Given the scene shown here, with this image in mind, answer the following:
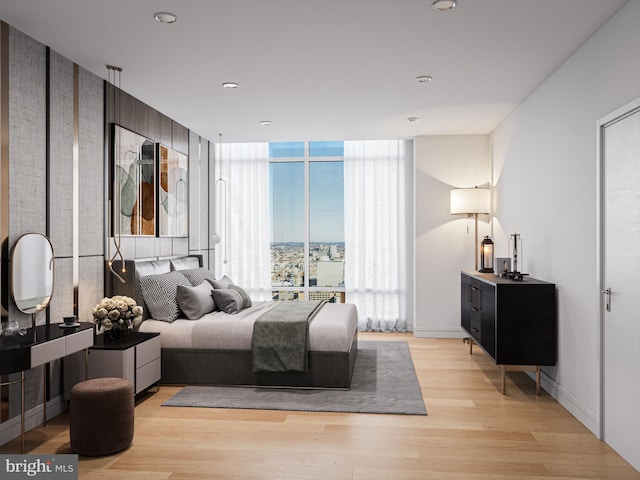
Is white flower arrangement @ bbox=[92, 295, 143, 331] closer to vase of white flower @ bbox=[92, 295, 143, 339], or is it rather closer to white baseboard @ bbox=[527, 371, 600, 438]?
vase of white flower @ bbox=[92, 295, 143, 339]

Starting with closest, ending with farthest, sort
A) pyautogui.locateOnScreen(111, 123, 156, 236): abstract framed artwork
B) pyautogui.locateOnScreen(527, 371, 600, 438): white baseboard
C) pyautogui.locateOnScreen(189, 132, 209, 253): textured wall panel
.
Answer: pyautogui.locateOnScreen(527, 371, 600, 438): white baseboard → pyautogui.locateOnScreen(111, 123, 156, 236): abstract framed artwork → pyautogui.locateOnScreen(189, 132, 209, 253): textured wall panel

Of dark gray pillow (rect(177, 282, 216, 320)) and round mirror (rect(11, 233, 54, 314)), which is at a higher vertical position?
round mirror (rect(11, 233, 54, 314))

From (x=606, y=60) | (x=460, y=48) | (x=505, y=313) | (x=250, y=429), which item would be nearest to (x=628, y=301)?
(x=505, y=313)

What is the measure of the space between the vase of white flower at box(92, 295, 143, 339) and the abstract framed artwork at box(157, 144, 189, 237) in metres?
1.47

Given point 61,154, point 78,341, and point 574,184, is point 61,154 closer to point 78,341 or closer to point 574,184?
point 78,341

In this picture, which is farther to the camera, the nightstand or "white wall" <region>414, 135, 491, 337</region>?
"white wall" <region>414, 135, 491, 337</region>

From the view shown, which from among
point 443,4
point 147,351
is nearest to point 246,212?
point 147,351

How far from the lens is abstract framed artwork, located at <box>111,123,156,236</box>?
4488 millimetres

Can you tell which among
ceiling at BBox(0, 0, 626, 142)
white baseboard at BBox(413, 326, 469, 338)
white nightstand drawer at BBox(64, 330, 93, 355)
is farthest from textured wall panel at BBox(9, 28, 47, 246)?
white baseboard at BBox(413, 326, 469, 338)

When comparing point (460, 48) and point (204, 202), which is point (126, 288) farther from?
point (460, 48)

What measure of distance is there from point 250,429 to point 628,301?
252 centimetres

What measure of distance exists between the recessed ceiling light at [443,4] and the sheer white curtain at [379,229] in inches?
161

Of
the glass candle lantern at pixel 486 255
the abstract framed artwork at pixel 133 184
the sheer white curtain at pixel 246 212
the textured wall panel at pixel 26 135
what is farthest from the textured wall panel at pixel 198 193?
the glass candle lantern at pixel 486 255

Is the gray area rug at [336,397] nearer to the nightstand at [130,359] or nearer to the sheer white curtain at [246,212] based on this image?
the nightstand at [130,359]
